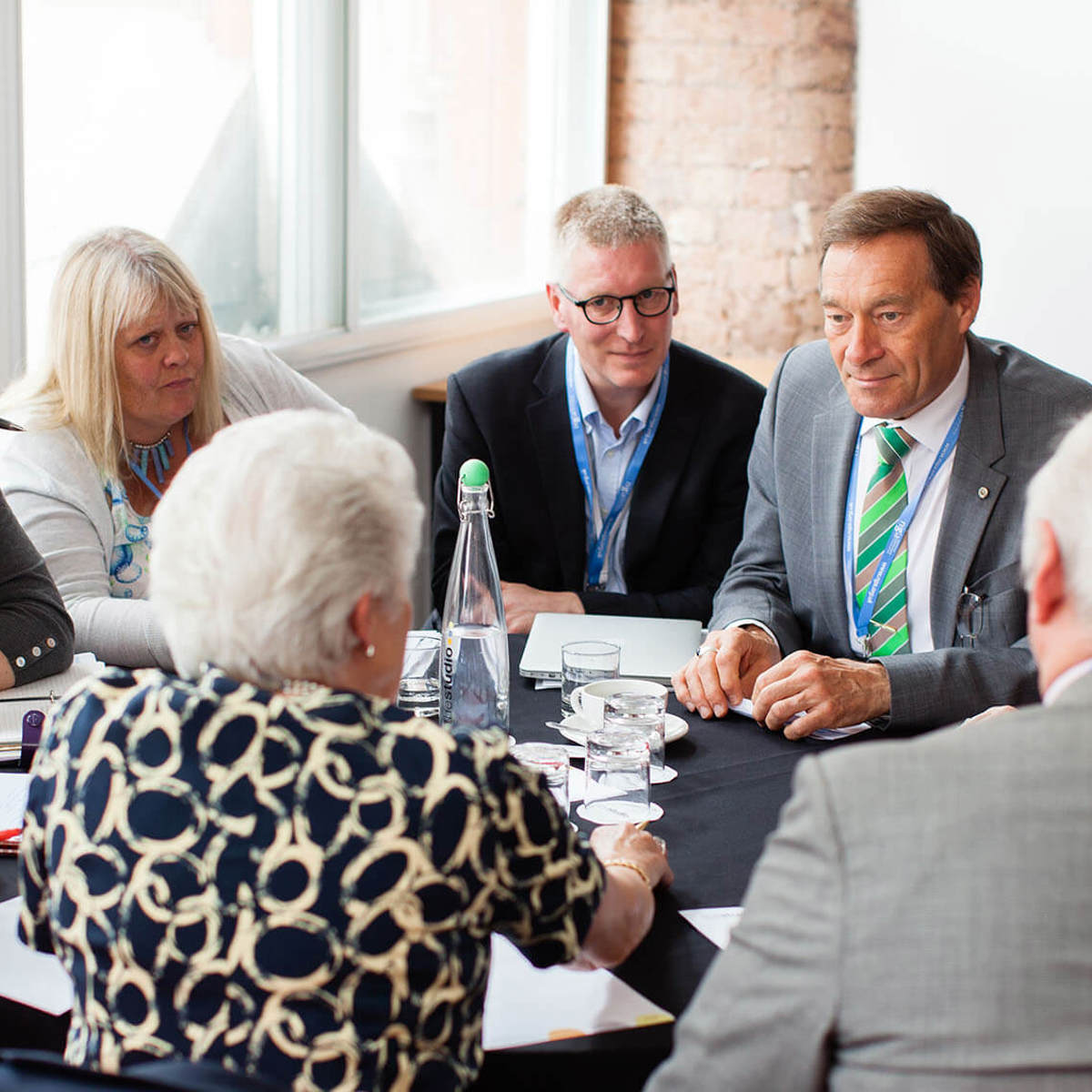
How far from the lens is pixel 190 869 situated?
108 cm

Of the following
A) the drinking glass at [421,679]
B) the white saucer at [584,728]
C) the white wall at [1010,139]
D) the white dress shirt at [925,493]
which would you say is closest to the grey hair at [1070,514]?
A: the white saucer at [584,728]

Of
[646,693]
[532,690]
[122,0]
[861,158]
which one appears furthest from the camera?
[861,158]

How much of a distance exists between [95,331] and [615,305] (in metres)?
1.07

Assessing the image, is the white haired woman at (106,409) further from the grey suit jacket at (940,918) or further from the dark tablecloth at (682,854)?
the grey suit jacket at (940,918)

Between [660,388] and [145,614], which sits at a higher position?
[660,388]

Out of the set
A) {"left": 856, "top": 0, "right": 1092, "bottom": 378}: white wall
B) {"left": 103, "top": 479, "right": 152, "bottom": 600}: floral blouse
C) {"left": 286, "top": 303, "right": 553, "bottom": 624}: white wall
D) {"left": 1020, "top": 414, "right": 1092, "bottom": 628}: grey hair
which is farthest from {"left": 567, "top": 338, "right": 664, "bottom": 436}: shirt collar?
{"left": 1020, "top": 414, "right": 1092, "bottom": 628}: grey hair

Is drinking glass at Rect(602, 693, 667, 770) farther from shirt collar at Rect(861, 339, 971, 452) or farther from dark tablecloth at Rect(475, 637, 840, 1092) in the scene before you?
shirt collar at Rect(861, 339, 971, 452)

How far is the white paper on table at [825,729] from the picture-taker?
6.35ft

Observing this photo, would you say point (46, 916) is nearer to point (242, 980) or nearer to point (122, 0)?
point (242, 980)

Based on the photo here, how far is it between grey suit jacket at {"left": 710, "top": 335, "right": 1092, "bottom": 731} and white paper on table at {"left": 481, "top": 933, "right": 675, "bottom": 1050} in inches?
32.4

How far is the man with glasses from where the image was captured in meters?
2.91

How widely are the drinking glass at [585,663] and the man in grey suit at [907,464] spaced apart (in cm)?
12

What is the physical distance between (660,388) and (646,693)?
1.23 metres

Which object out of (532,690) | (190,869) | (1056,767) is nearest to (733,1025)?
(1056,767)
